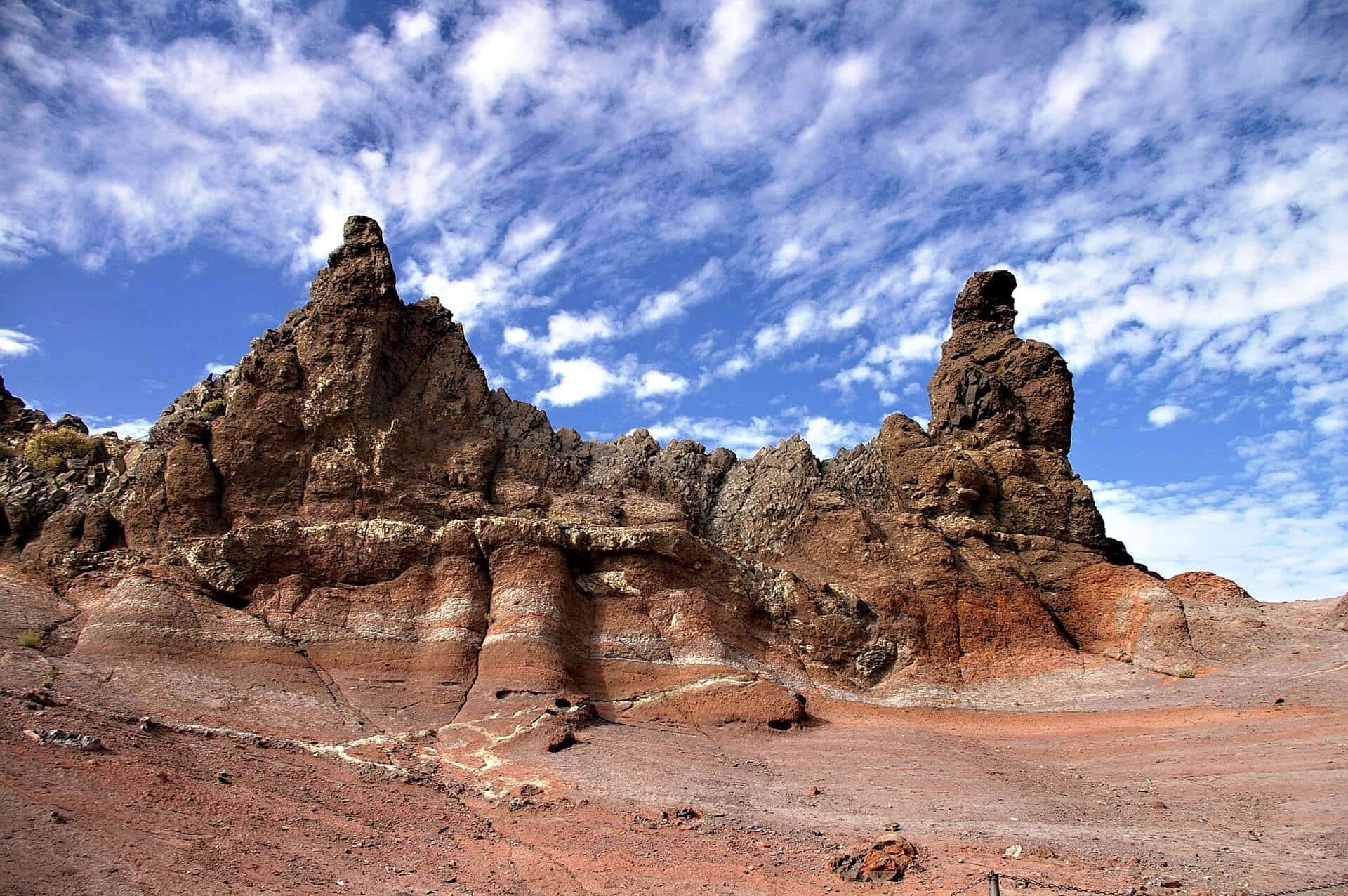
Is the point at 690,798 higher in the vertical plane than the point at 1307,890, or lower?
higher

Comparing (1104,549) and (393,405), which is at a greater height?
(393,405)

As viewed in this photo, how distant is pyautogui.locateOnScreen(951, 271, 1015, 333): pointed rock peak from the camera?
4634 centimetres

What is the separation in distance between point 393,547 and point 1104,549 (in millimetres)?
28879

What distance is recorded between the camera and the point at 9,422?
39.7 m

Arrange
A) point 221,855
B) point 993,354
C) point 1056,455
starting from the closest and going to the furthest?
1. point 221,855
2. point 1056,455
3. point 993,354

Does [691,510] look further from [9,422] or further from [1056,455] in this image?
[9,422]

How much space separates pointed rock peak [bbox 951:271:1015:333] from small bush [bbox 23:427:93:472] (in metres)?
39.0

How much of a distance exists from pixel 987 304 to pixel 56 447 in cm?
4140

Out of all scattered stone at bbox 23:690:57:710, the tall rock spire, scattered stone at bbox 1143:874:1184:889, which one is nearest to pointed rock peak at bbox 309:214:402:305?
scattered stone at bbox 23:690:57:710

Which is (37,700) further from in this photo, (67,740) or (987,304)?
(987,304)

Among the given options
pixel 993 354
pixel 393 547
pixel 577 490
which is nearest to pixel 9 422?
pixel 393 547

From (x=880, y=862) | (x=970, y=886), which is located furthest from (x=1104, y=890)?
(x=880, y=862)

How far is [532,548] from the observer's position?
3061 centimetres

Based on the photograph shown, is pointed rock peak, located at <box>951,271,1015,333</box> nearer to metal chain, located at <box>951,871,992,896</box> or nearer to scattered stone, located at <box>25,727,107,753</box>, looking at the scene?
metal chain, located at <box>951,871,992,896</box>
